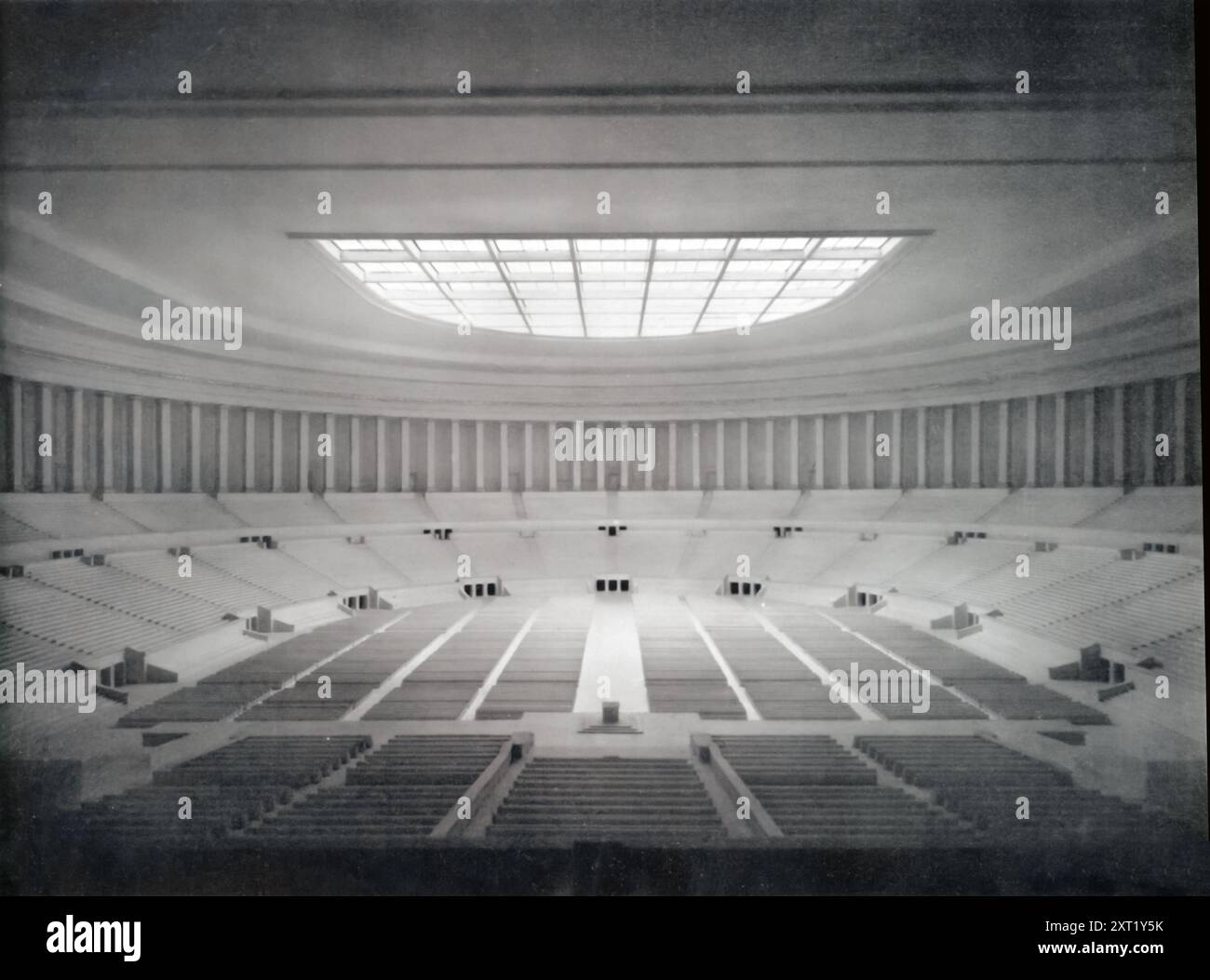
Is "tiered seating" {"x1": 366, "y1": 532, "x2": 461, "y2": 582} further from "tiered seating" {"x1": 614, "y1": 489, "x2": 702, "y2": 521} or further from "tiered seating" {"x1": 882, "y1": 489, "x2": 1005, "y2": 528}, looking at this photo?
"tiered seating" {"x1": 882, "y1": 489, "x2": 1005, "y2": 528}

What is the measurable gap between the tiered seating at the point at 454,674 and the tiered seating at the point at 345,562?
2.91 m

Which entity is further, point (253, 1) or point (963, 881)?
point (253, 1)

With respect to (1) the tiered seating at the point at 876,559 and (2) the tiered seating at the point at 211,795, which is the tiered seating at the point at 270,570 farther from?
(1) the tiered seating at the point at 876,559

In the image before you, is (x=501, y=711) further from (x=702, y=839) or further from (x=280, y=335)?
(x=280, y=335)

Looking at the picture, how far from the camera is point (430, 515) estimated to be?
47.2ft

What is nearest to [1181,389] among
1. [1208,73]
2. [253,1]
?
[1208,73]

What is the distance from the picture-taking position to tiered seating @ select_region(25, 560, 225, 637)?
7820mm

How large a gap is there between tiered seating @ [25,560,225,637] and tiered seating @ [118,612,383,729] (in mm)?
1454

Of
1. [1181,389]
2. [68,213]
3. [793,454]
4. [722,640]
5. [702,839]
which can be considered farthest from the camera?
[793,454]

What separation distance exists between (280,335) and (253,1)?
782cm

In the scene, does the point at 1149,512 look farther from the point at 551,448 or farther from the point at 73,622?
the point at 73,622

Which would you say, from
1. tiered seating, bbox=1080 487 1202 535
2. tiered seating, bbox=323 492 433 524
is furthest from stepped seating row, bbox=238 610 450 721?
tiered seating, bbox=1080 487 1202 535

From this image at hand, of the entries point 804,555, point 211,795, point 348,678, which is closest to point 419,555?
point 348,678

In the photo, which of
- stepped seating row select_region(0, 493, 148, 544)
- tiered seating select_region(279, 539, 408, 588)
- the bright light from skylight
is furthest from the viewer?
tiered seating select_region(279, 539, 408, 588)
